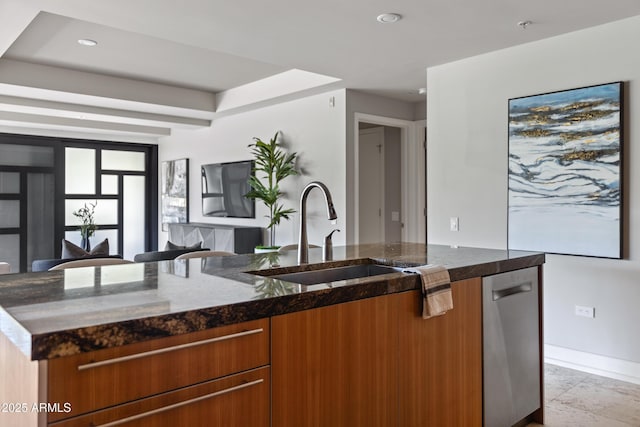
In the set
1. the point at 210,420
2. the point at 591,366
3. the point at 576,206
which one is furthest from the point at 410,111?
the point at 210,420

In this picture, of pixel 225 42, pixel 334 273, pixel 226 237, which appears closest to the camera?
pixel 334 273

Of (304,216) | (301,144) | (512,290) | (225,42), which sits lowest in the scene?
(512,290)

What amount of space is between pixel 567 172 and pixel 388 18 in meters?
1.74

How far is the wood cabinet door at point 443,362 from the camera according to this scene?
183 centimetres

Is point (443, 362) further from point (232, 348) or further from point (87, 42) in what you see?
point (87, 42)

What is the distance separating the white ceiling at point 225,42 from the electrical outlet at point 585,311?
2.04m

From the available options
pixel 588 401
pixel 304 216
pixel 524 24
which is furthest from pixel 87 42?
pixel 588 401

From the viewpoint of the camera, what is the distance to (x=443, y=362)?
2.00 meters

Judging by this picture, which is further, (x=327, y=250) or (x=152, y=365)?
(x=327, y=250)

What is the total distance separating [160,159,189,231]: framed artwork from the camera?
8203 mm

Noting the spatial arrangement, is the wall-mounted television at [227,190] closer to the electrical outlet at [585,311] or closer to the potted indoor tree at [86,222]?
the potted indoor tree at [86,222]

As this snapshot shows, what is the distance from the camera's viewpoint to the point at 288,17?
3264 millimetres

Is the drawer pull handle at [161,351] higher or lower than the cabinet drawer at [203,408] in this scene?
higher

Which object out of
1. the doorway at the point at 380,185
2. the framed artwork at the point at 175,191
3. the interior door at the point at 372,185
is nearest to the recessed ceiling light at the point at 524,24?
the doorway at the point at 380,185
